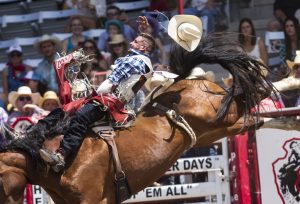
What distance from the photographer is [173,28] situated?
7.52m

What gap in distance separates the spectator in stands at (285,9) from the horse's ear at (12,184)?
15.7ft

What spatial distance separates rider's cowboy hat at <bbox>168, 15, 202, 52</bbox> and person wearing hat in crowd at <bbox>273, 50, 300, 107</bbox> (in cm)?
96

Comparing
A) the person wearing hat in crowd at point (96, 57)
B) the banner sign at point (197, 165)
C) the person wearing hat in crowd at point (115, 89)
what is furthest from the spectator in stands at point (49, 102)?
the person wearing hat in crowd at point (115, 89)

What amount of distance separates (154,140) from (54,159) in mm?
870

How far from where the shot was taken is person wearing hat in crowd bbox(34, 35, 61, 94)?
11352 mm

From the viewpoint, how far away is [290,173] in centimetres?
804

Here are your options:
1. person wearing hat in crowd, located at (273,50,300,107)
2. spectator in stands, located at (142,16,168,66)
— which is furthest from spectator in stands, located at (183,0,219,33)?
person wearing hat in crowd, located at (273,50,300,107)

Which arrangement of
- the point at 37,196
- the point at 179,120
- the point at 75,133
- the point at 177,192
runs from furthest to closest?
1. the point at 37,196
2. the point at 177,192
3. the point at 179,120
4. the point at 75,133

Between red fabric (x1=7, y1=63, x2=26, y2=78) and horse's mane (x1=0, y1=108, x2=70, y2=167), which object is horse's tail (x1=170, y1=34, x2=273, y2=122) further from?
red fabric (x1=7, y1=63, x2=26, y2=78)

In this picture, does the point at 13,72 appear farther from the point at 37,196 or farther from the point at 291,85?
the point at 291,85

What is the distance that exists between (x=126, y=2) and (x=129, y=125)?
596 cm

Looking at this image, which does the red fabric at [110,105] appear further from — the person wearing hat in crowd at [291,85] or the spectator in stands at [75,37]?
the spectator in stands at [75,37]

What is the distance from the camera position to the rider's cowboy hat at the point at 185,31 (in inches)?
296

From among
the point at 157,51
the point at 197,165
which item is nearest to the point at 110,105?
the point at 197,165
